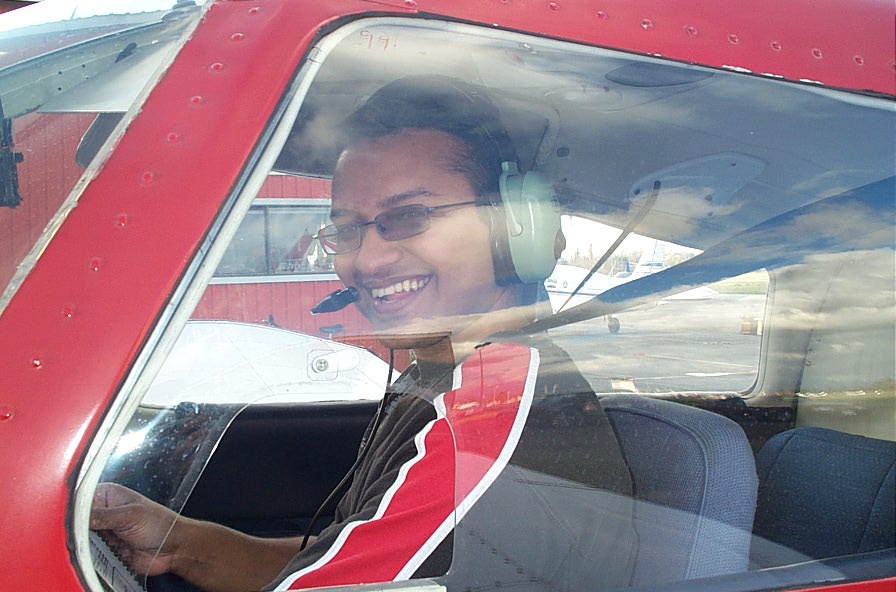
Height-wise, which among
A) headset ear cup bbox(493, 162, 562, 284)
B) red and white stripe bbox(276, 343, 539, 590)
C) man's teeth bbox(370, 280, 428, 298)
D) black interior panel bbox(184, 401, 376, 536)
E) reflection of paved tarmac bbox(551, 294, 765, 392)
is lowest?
black interior panel bbox(184, 401, 376, 536)

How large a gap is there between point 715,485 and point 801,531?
0.17 m

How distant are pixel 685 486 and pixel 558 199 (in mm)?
444

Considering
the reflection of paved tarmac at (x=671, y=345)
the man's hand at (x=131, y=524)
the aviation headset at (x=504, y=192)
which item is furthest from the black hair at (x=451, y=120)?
the man's hand at (x=131, y=524)

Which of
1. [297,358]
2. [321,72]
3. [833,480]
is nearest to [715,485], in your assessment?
[833,480]

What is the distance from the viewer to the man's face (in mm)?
1074

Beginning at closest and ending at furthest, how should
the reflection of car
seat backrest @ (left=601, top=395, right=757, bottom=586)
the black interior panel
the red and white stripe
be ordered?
the reflection of car → the red and white stripe → seat backrest @ (left=601, top=395, right=757, bottom=586) → the black interior panel

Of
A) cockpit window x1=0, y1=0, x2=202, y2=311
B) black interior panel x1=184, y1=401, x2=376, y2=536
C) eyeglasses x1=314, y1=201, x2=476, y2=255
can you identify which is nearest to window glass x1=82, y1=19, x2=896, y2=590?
eyeglasses x1=314, y1=201, x2=476, y2=255

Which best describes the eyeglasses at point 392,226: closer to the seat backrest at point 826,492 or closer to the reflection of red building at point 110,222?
the reflection of red building at point 110,222

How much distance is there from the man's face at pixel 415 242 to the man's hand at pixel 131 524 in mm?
349

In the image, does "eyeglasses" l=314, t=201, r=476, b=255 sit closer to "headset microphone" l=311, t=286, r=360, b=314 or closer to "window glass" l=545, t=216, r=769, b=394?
"headset microphone" l=311, t=286, r=360, b=314

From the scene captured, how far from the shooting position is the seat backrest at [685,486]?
1110 mm

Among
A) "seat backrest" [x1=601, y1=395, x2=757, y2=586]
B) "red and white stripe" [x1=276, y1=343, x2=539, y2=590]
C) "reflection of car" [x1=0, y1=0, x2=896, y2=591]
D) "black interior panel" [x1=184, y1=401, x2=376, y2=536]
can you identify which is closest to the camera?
"reflection of car" [x1=0, y1=0, x2=896, y2=591]

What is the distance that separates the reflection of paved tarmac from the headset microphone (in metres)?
0.27

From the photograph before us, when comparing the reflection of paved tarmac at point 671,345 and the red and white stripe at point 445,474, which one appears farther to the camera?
the reflection of paved tarmac at point 671,345
